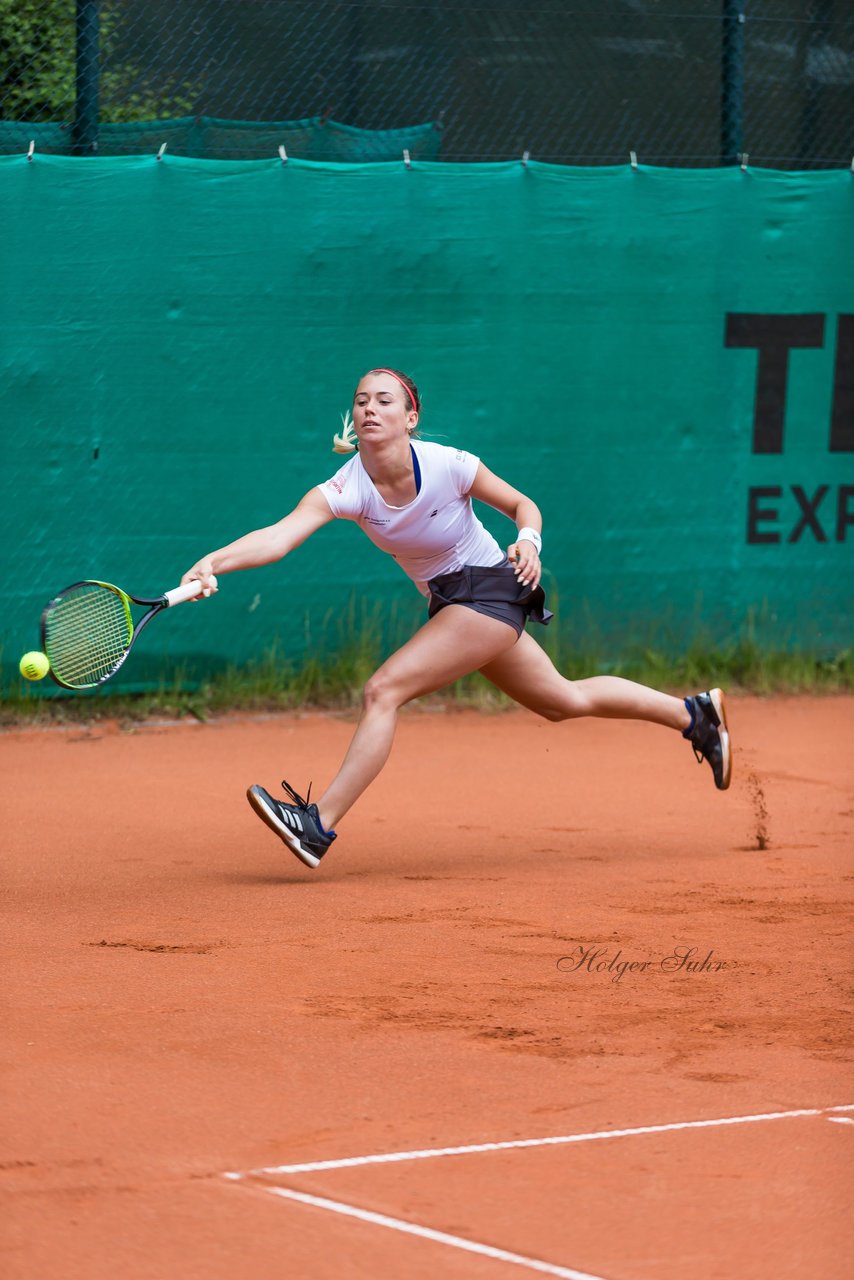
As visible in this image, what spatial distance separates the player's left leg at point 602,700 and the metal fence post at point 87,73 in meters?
3.47

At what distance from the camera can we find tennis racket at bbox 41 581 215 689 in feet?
15.8

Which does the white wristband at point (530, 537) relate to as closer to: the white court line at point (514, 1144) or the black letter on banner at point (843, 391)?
the white court line at point (514, 1144)

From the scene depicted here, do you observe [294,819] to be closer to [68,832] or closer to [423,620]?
[68,832]

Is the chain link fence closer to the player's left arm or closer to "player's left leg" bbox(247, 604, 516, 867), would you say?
the player's left arm

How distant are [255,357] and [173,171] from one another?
0.86 meters

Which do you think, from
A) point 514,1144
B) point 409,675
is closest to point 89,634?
point 409,675

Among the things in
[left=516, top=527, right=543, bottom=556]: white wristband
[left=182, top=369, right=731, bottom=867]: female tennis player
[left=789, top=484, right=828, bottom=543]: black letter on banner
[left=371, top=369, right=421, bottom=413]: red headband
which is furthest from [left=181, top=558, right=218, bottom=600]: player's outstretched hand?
[left=789, top=484, right=828, bottom=543]: black letter on banner

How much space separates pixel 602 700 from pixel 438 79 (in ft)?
13.5

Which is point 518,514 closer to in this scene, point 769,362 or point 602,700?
point 602,700

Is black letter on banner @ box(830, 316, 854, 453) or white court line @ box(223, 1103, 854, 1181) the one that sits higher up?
black letter on banner @ box(830, 316, 854, 453)

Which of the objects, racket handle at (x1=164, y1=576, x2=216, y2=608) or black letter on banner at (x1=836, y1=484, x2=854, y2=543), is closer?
racket handle at (x1=164, y1=576, x2=216, y2=608)

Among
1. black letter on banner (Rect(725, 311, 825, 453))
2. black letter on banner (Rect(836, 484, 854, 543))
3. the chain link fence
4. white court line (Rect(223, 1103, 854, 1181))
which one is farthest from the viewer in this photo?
black letter on banner (Rect(836, 484, 854, 543))

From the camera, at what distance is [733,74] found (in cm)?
889

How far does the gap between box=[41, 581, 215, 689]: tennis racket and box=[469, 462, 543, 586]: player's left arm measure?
95cm
